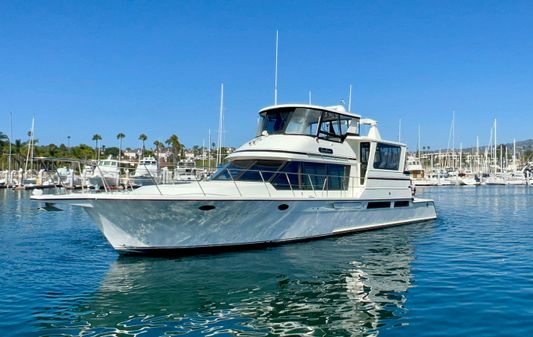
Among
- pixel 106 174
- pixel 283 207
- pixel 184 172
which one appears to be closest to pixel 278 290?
pixel 283 207

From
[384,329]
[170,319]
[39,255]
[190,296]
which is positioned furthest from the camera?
[39,255]

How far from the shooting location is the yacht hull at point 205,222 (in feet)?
36.1

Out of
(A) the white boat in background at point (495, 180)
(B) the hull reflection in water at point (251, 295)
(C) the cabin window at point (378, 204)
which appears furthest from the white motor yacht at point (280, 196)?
(A) the white boat in background at point (495, 180)

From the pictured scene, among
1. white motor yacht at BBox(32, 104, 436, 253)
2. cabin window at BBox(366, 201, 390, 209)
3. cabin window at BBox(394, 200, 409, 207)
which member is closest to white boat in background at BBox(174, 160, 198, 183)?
white motor yacht at BBox(32, 104, 436, 253)

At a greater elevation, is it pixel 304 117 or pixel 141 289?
pixel 304 117

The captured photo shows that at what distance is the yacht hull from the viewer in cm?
1102

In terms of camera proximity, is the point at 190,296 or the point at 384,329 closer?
the point at 384,329

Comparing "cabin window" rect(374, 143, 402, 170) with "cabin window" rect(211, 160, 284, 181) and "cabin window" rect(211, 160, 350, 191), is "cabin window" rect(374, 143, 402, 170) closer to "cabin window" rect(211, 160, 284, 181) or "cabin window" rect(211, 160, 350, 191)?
A: "cabin window" rect(211, 160, 350, 191)

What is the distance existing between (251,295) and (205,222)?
3.64 meters

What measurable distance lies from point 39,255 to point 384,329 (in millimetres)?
9508

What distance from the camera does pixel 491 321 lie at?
700cm

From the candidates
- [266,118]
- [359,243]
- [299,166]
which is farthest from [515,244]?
[266,118]

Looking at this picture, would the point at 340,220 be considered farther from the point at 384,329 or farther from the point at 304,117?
the point at 384,329

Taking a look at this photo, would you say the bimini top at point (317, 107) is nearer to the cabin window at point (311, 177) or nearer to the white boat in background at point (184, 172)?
the cabin window at point (311, 177)
